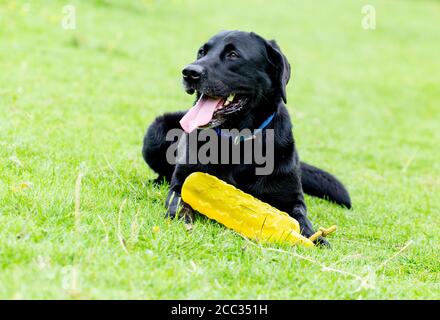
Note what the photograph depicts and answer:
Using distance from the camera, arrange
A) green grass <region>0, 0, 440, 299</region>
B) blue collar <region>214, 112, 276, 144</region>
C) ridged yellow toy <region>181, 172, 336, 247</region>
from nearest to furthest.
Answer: green grass <region>0, 0, 440, 299</region>
ridged yellow toy <region>181, 172, 336, 247</region>
blue collar <region>214, 112, 276, 144</region>

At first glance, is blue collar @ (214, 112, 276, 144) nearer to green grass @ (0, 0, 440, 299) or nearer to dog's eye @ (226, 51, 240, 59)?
dog's eye @ (226, 51, 240, 59)

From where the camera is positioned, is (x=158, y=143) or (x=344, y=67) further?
(x=344, y=67)

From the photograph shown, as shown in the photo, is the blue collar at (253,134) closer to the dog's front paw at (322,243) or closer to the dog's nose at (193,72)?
the dog's nose at (193,72)

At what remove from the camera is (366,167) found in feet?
25.3

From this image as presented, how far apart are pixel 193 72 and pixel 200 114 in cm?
29

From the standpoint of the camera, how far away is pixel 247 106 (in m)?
4.44

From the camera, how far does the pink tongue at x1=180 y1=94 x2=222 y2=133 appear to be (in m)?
4.23

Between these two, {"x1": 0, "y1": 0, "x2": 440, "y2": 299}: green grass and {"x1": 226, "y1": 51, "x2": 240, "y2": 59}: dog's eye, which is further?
{"x1": 226, "y1": 51, "x2": 240, "y2": 59}: dog's eye

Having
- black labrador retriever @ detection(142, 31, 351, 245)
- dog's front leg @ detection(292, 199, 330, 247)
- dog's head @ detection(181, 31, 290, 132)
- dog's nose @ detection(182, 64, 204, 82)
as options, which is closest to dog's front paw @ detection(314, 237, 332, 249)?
dog's front leg @ detection(292, 199, 330, 247)

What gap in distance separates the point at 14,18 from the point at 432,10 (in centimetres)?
2045

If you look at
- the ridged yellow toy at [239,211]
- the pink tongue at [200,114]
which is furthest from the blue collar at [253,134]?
the ridged yellow toy at [239,211]

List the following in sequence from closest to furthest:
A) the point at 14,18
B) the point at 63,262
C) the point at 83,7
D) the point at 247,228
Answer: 1. the point at 63,262
2. the point at 247,228
3. the point at 14,18
4. the point at 83,7

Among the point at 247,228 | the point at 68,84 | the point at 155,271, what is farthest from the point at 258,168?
the point at 68,84

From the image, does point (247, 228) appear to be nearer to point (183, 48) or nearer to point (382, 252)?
point (382, 252)
